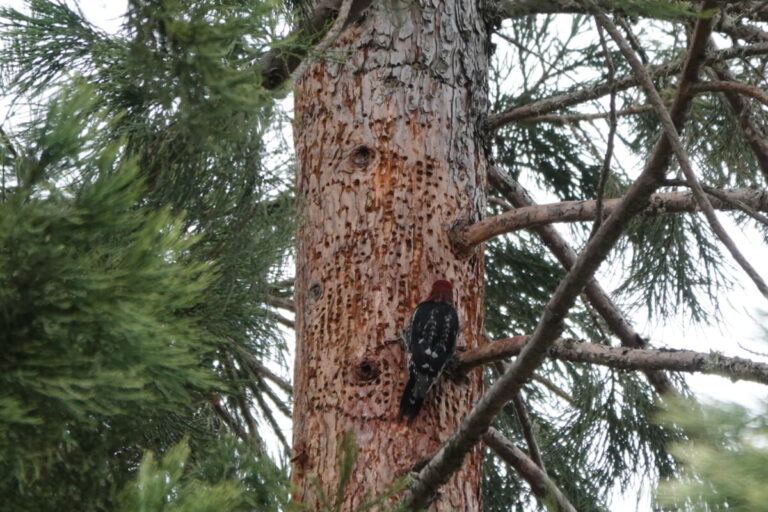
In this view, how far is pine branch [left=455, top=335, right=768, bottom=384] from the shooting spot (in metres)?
2.38

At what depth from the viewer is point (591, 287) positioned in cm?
347

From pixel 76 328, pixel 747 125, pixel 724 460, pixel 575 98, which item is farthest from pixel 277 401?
pixel 724 460

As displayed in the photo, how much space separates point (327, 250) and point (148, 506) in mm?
1578

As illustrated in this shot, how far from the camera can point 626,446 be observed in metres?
4.43

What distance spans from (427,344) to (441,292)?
1.07 feet

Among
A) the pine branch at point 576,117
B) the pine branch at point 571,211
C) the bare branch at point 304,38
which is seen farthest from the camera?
the pine branch at point 576,117

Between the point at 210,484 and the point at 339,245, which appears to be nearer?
the point at 210,484

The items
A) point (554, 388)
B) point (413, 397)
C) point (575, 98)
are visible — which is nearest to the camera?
point (413, 397)

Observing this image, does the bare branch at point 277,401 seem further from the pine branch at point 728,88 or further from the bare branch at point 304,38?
the pine branch at point 728,88

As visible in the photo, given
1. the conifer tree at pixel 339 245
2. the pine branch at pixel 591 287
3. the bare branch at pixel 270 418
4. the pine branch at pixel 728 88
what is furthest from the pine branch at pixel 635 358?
the bare branch at pixel 270 418

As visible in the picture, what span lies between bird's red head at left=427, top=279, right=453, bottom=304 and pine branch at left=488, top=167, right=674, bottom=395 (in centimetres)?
41

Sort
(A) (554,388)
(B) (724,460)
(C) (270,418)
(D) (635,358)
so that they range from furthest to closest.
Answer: (A) (554,388)
(C) (270,418)
(D) (635,358)
(B) (724,460)

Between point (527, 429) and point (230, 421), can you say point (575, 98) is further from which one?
point (230, 421)

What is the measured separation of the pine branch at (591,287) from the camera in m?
3.41
